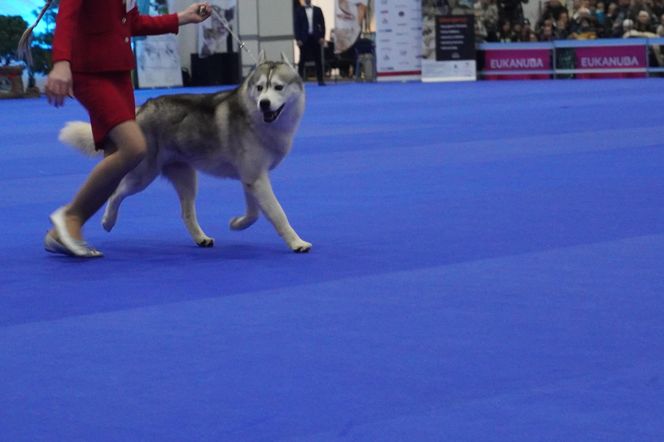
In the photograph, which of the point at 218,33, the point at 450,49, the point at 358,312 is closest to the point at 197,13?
the point at 358,312

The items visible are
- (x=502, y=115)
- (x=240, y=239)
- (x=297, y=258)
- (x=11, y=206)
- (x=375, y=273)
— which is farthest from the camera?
(x=502, y=115)

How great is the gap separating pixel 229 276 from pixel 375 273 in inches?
24.3

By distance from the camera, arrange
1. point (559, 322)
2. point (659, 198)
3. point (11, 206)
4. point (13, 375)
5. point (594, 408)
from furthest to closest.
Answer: point (11, 206) → point (659, 198) → point (559, 322) → point (13, 375) → point (594, 408)

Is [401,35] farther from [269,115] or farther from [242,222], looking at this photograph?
[269,115]

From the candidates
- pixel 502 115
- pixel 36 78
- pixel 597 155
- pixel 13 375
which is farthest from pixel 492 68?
pixel 13 375

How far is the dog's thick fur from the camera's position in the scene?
5.69 m

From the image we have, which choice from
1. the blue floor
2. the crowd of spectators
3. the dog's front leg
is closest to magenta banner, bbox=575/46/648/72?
the crowd of spectators

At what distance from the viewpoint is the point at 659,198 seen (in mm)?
7082

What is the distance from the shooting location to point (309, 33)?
83.9ft

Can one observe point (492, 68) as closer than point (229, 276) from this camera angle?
No

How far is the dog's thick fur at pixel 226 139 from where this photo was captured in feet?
18.7

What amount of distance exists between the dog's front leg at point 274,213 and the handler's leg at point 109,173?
0.56m

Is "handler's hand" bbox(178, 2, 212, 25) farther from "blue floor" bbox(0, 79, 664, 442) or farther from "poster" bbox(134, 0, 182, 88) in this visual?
"poster" bbox(134, 0, 182, 88)

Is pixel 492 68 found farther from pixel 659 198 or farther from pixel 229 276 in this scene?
pixel 229 276
